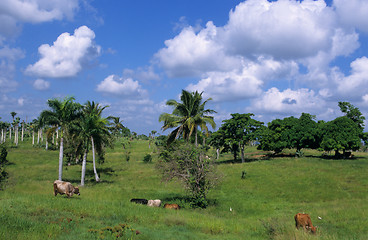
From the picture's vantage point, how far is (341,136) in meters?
56.4

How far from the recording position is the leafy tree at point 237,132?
188 feet

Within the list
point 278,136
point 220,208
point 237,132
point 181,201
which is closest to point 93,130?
point 181,201

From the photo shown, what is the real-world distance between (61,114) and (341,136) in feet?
180

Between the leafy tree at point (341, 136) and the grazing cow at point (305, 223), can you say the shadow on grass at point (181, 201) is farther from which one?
the leafy tree at point (341, 136)

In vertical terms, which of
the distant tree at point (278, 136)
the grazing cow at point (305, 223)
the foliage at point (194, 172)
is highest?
the distant tree at point (278, 136)

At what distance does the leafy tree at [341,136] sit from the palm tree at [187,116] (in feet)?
107

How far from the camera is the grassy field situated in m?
13.4

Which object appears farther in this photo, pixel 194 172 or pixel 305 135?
pixel 305 135

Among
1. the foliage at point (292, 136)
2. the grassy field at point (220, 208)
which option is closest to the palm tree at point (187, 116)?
the grassy field at point (220, 208)

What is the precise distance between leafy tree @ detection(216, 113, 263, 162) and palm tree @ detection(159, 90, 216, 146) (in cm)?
2012

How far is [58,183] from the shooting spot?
2239 centimetres

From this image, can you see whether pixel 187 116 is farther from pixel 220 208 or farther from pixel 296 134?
pixel 296 134

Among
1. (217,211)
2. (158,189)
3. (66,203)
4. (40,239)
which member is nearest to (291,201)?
(217,211)

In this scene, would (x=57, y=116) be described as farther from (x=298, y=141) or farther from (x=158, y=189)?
(x=298, y=141)
